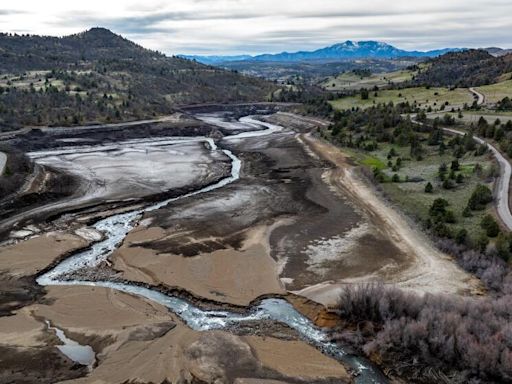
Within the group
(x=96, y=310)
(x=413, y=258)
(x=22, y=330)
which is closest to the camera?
(x=22, y=330)

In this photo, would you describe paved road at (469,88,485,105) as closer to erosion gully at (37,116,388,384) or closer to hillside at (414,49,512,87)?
hillside at (414,49,512,87)

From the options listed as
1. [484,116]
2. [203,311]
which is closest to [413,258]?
[203,311]

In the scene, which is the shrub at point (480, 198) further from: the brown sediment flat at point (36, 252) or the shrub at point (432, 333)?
the brown sediment flat at point (36, 252)

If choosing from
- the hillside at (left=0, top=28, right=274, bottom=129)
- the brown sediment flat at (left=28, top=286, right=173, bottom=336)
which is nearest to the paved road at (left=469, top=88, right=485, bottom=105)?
the hillside at (left=0, top=28, right=274, bottom=129)

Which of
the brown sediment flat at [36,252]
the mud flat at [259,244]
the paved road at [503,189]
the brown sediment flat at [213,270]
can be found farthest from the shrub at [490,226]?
the brown sediment flat at [36,252]

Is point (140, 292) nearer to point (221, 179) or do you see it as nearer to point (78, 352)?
point (78, 352)

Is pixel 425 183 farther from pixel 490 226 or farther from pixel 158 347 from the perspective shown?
pixel 158 347
